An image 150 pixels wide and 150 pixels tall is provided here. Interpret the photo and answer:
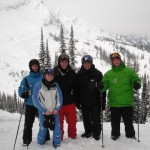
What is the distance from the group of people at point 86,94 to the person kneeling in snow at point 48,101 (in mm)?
32

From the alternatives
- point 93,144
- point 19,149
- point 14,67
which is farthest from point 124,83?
point 14,67

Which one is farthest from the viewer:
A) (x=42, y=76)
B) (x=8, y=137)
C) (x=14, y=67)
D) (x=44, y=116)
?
(x=14, y=67)

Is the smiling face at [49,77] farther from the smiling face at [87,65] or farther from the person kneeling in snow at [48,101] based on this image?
the smiling face at [87,65]

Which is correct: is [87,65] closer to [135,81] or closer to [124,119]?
[135,81]

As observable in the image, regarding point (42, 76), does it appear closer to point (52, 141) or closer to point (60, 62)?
point (60, 62)

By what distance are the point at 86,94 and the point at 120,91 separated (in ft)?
3.73

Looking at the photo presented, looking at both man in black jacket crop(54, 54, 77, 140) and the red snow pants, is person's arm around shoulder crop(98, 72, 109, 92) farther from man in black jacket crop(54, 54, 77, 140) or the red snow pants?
the red snow pants

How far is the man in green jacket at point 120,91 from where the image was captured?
8.37m

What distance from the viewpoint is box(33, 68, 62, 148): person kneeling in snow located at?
7602 millimetres

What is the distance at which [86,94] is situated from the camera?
8586 mm

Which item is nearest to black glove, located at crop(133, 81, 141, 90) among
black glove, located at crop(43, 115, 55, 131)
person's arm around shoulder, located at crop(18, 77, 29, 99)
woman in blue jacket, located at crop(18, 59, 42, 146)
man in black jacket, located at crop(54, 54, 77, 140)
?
man in black jacket, located at crop(54, 54, 77, 140)

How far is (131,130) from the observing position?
8562 mm

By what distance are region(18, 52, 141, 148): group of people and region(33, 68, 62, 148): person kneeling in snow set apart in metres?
0.03

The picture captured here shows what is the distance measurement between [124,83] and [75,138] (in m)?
2.50
